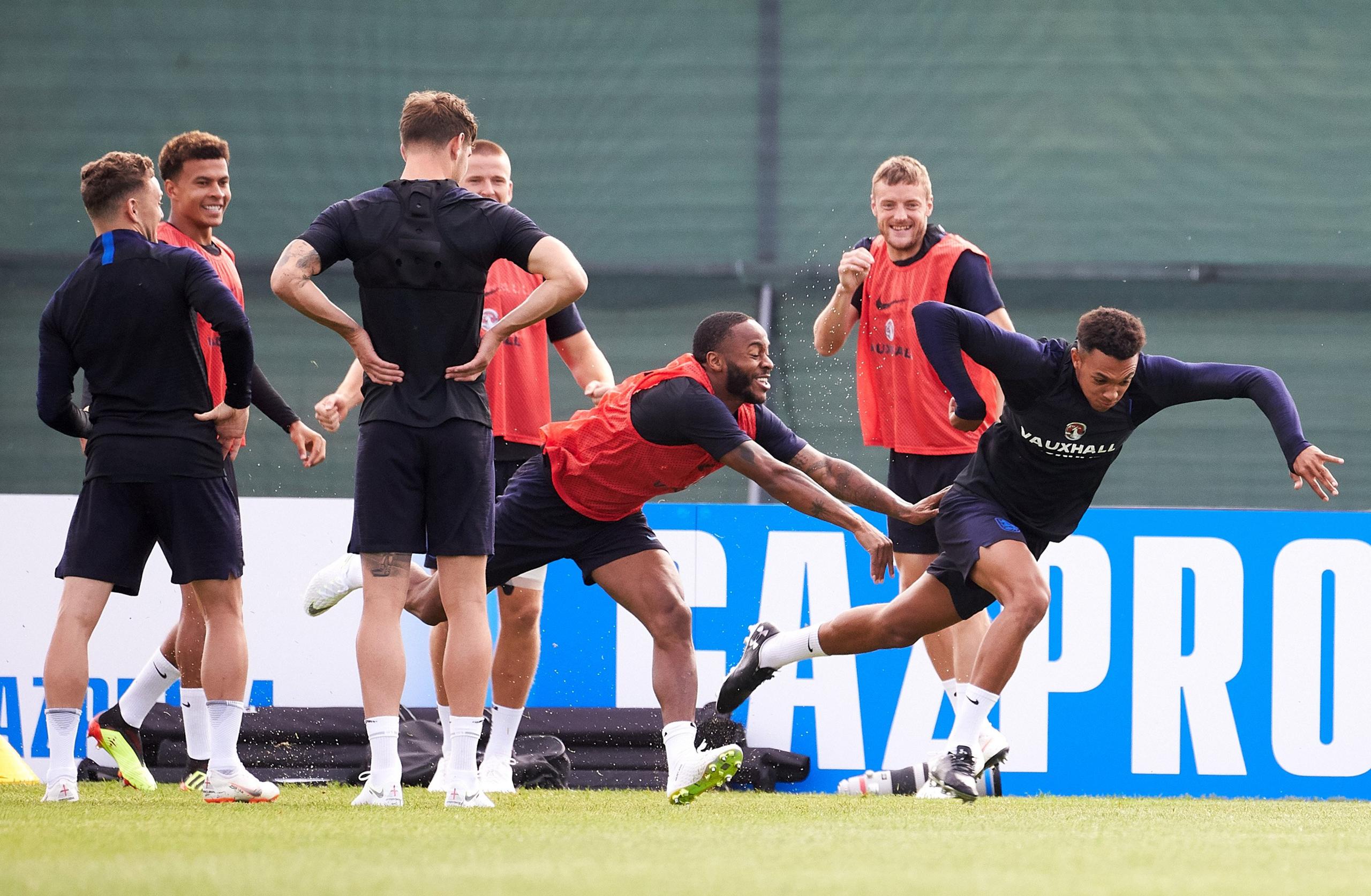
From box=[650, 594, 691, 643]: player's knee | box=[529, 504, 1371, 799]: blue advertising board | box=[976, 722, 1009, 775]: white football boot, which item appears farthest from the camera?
box=[529, 504, 1371, 799]: blue advertising board

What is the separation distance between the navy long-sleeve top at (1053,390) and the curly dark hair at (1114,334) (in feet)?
0.64

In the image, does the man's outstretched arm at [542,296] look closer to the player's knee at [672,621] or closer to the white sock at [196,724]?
the player's knee at [672,621]

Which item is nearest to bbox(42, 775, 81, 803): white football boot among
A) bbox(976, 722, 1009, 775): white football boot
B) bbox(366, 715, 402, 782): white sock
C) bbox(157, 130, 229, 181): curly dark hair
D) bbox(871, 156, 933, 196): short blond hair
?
bbox(366, 715, 402, 782): white sock

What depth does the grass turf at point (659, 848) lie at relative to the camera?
3164 millimetres

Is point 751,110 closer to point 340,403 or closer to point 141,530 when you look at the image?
point 340,403

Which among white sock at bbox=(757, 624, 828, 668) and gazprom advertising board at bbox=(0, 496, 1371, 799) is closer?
white sock at bbox=(757, 624, 828, 668)

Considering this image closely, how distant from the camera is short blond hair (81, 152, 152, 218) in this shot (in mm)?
5031

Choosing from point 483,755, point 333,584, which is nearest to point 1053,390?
point 333,584

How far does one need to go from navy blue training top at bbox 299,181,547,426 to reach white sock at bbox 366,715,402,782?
0.91m

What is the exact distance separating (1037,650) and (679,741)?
2.66m

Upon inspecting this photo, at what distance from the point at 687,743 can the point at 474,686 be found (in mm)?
808

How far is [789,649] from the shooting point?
19.9 ft

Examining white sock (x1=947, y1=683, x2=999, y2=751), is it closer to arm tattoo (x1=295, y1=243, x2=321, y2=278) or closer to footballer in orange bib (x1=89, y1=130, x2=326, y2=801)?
footballer in orange bib (x1=89, y1=130, x2=326, y2=801)

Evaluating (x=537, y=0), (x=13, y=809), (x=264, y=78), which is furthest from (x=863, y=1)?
(x=13, y=809)
